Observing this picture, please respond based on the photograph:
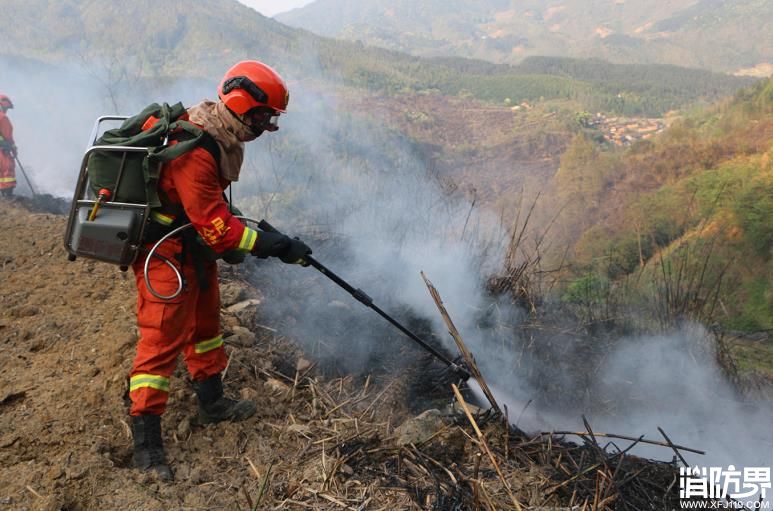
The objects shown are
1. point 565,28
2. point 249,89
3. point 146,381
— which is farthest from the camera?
point 565,28

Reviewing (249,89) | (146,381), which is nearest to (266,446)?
(146,381)

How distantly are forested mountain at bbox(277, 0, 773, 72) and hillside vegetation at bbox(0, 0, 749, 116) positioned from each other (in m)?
10.9

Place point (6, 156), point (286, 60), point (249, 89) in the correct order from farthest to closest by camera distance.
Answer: point (286, 60), point (6, 156), point (249, 89)

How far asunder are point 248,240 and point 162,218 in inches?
19.9

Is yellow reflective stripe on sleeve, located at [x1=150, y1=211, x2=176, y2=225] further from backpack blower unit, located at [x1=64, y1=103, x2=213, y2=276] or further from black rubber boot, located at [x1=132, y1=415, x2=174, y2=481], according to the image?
black rubber boot, located at [x1=132, y1=415, x2=174, y2=481]

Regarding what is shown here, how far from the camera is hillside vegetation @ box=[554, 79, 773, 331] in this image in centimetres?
639

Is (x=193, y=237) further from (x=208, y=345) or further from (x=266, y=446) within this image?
(x=266, y=446)

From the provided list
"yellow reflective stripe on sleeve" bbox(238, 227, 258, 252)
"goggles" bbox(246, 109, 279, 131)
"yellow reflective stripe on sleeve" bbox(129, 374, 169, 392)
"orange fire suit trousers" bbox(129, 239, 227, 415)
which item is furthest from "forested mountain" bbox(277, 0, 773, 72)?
"yellow reflective stripe on sleeve" bbox(129, 374, 169, 392)

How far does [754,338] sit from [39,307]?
23.9ft

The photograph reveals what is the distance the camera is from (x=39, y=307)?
4.16 metres

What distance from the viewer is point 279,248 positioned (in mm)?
2781

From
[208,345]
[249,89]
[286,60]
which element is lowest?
[208,345]

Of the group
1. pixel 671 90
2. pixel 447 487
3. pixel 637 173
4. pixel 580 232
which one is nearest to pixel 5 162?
pixel 447 487

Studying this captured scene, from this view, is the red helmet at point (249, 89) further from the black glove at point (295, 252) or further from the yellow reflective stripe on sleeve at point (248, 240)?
the black glove at point (295, 252)
